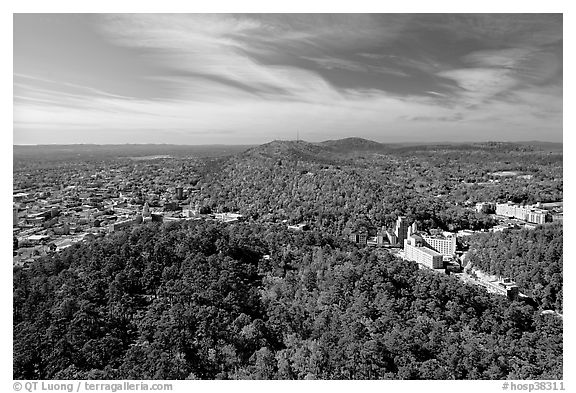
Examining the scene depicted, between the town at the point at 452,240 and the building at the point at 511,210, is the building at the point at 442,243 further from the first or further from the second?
the building at the point at 511,210

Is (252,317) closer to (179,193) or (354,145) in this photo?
(179,193)

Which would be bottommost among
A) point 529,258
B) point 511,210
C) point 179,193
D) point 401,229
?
point 529,258

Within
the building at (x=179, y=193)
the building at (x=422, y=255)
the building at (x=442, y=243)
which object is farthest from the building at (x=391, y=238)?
the building at (x=179, y=193)

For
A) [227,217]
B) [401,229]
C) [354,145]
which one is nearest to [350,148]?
[354,145]

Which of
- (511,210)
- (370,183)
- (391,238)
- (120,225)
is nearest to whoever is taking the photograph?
(120,225)

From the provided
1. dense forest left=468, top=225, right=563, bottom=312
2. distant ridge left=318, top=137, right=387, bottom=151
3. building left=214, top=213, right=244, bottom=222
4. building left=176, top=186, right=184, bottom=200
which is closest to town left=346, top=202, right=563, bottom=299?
dense forest left=468, top=225, right=563, bottom=312
